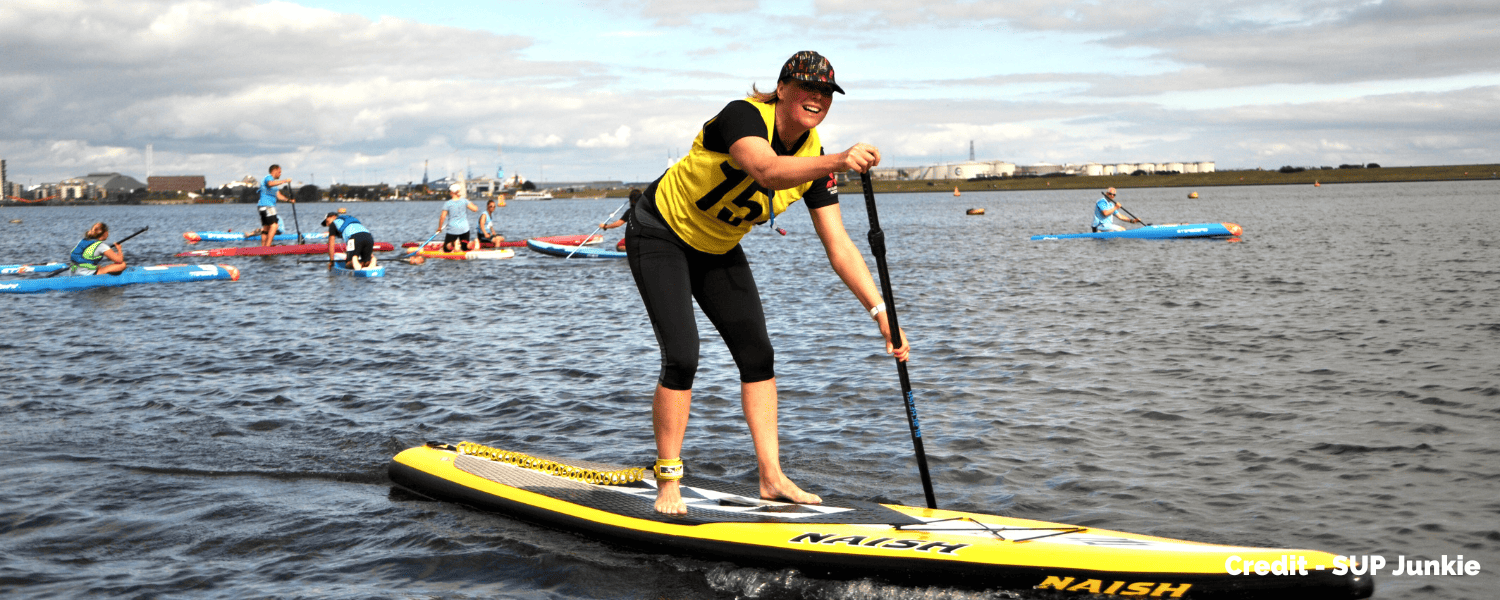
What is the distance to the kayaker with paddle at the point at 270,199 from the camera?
2588cm

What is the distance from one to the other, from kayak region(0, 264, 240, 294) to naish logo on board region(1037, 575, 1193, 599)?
867 inches

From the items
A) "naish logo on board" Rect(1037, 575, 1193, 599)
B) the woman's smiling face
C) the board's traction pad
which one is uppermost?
the woman's smiling face

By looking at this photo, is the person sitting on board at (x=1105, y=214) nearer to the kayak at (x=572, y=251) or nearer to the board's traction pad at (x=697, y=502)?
the kayak at (x=572, y=251)

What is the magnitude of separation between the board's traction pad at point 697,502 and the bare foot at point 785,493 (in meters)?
0.07

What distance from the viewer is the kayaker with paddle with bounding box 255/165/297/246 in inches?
1019

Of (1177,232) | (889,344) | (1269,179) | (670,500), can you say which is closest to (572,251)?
(1177,232)

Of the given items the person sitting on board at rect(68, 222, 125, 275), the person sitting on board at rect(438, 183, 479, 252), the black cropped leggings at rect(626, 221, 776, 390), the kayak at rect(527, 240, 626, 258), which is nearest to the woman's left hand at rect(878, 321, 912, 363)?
the black cropped leggings at rect(626, 221, 776, 390)

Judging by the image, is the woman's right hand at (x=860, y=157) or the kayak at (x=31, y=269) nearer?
the woman's right hand at (x=860, y=157)

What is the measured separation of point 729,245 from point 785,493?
55.1 inches

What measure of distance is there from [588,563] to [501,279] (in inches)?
723

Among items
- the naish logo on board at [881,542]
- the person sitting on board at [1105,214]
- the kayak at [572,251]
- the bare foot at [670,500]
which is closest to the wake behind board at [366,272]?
the kayak at [572,251]

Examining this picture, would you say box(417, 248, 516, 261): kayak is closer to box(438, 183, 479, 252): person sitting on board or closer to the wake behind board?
box(438, 183, 479, 252): person sitting on board

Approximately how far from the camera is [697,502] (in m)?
5.37

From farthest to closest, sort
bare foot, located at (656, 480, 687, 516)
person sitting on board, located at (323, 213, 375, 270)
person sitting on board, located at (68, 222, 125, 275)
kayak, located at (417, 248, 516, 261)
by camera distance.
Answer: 1. kayak, located at (417, 248, 516, 261)
2. person sitting on board, located at (323, 213, 375, 270)
3. person sitting on board, located at (68, 222, 125, 275)
4. bare foot, located at (656, 480, 687, 516)
